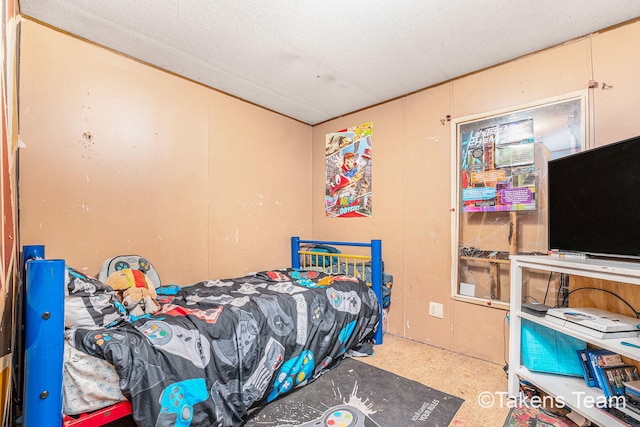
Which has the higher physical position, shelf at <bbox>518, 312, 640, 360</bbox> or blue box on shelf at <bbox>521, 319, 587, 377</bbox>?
shelf at <bbox>518, 312, 640, 360</bbox>

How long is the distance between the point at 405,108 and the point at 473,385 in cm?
216

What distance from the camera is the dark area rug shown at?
147 cm

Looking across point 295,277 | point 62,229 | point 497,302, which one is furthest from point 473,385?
point 62,229

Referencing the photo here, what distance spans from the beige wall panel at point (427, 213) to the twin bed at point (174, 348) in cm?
73

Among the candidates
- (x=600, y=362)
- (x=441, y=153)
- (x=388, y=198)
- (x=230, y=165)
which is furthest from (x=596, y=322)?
(x=230, y=165)

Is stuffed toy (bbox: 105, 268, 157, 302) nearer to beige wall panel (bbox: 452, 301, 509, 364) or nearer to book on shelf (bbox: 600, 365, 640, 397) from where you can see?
beige wall panel (bbox: 452, 301, 509, 364)

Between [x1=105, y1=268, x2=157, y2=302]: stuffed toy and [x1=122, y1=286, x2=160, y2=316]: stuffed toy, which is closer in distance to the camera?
[x1=122, y1=286, x2=160, y2=316]: stuffed toy

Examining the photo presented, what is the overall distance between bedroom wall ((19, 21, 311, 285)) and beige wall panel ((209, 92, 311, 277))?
1 cm

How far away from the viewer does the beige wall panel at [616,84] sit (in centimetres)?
165

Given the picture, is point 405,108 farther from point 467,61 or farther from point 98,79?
point 98,79

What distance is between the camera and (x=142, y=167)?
2092 mm

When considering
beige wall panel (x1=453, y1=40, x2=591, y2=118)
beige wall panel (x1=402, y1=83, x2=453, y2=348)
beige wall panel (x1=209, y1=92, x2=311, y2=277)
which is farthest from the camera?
beige wall panel (x1=209, y1=92, x2=311, y2=277)

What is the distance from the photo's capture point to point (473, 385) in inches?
71.1

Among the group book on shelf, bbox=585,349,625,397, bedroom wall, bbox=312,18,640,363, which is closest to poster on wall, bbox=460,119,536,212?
bedroom wall, bbox=312,18,640,363
